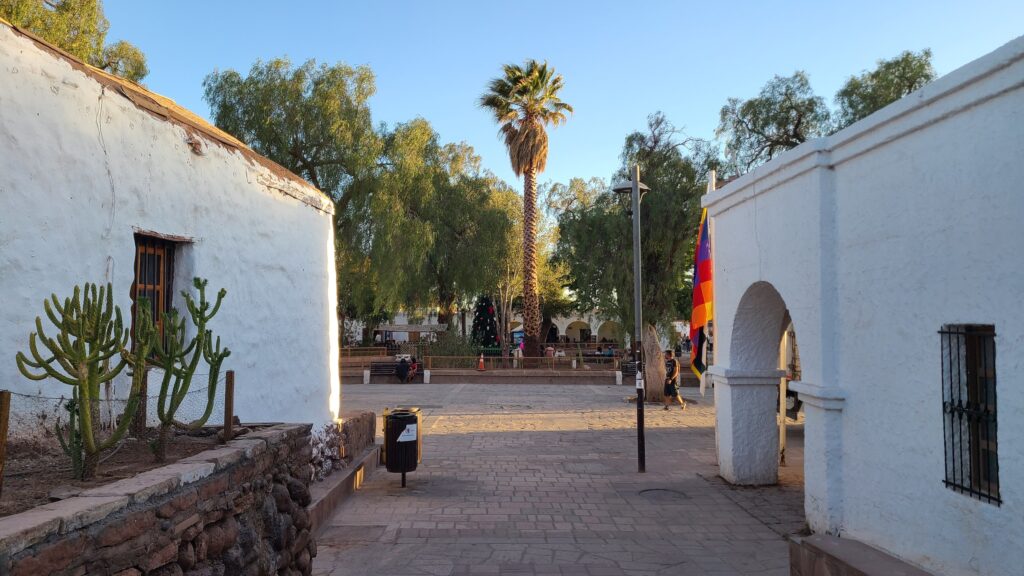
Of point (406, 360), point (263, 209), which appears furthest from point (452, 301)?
point (263, 209)

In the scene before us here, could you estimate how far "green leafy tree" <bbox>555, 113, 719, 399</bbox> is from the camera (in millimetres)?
24312

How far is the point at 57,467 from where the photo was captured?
12.7 feet

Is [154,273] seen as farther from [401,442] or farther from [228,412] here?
[401,442]

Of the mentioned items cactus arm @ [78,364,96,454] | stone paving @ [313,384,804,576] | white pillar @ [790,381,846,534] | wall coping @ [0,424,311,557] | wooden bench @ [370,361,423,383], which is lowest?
stone paving @ [313,384,804,576]

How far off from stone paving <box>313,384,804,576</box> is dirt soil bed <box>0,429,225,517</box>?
1.88 meters

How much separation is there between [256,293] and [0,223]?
10.00 ft

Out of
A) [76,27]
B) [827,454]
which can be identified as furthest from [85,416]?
[76,27]

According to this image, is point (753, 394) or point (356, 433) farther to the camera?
point (356, 433)

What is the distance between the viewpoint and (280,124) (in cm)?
2386

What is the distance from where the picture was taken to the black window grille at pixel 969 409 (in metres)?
4.61

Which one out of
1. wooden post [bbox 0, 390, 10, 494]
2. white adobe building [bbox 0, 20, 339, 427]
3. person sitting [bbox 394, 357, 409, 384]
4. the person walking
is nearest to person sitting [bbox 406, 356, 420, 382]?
person sitting [bbox 394, 357, 409, 384]

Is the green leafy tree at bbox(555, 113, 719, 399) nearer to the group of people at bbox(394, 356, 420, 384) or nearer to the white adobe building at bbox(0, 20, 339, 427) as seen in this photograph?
the group of people at bbox(394, 356, 420, 384)

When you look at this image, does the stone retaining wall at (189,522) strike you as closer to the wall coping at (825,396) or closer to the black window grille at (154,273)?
the black window grille at (154,273)

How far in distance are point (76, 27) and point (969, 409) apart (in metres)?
20.1
